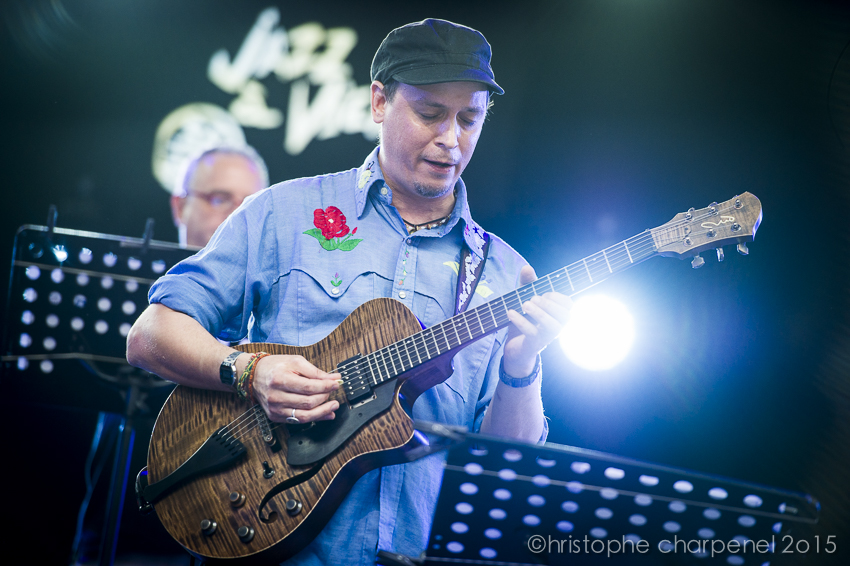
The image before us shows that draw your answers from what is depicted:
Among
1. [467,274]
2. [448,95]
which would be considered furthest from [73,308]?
[448,95]

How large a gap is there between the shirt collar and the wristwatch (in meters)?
0.71

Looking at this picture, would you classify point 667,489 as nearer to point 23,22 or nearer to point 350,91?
point 350,91

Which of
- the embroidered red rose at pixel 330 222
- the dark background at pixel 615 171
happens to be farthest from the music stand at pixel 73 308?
the embroidered red rose at pixel 330 222

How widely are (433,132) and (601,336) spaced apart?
5.66 feet

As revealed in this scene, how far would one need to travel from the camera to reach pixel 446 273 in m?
2.22

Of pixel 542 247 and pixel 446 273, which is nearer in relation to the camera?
pixel 446 273

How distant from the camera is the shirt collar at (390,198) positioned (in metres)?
2.27

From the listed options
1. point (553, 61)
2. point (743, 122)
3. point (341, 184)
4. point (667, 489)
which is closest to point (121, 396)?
point (341, 184)

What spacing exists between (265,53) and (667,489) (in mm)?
3791

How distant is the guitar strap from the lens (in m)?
2.15

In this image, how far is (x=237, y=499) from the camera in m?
1.75

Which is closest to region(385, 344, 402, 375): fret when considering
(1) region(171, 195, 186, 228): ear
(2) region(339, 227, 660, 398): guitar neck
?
(2) region(339, 227, 660, 398): guitar neck

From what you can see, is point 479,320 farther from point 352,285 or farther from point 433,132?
point 433,132

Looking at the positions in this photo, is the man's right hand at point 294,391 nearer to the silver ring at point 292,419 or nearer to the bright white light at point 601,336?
the silver ring at point 292,419
